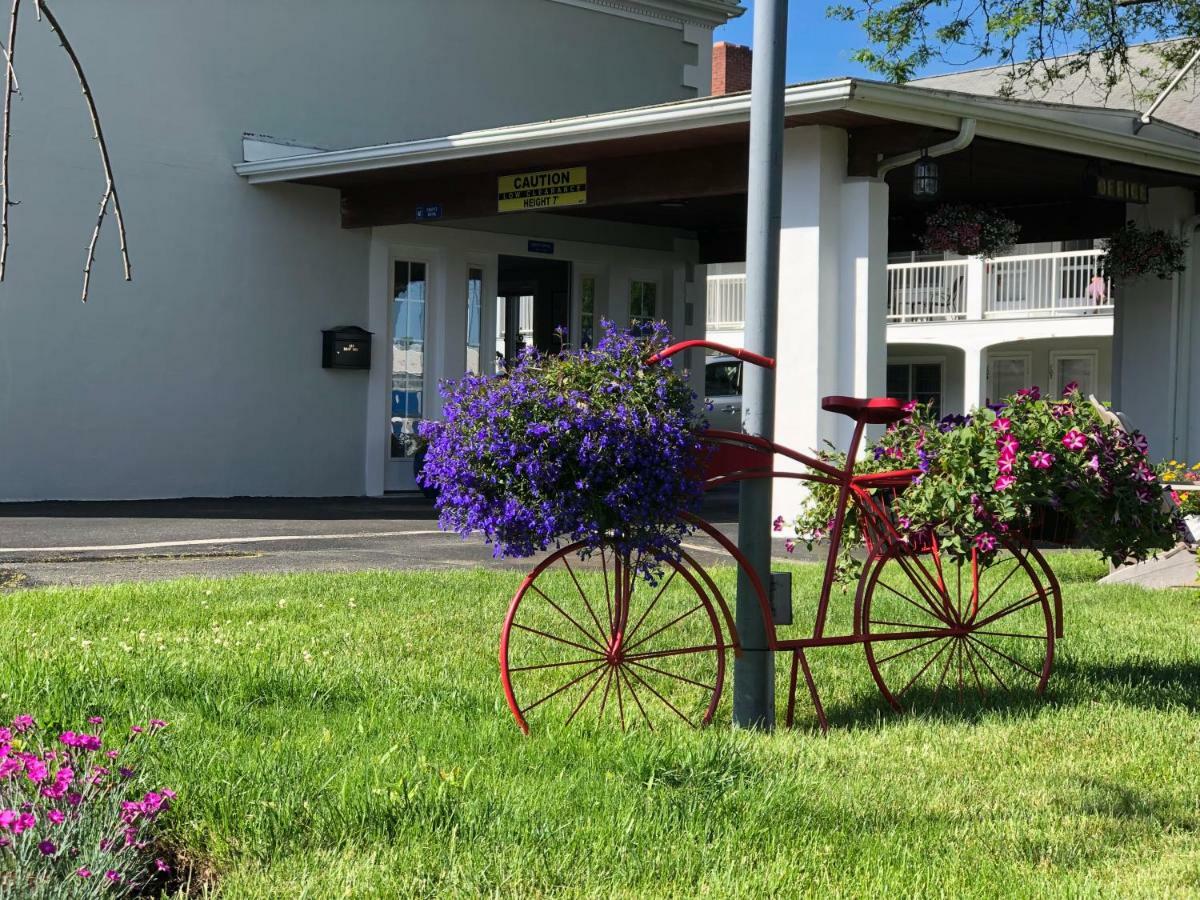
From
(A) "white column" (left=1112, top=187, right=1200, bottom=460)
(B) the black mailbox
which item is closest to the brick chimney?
(A) "white column" (left=1112, top=187, right=1200, bottom=460)

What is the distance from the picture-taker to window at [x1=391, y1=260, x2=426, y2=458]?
16.3 m

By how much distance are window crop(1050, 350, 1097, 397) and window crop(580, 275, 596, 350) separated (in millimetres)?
16234

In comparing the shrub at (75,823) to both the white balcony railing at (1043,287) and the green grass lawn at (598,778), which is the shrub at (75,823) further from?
the white balcony railing at (1043,287)

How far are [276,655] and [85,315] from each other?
8.91 m

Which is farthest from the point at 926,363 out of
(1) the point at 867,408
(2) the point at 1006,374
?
(1) the point at 867,408

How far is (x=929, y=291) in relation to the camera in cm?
2827

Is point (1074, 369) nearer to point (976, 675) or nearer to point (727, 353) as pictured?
point (976, 675)

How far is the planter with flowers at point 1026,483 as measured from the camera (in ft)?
17.9

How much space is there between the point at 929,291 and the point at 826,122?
57.0 feet

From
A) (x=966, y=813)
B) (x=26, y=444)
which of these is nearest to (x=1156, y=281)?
(x=26, y=444)

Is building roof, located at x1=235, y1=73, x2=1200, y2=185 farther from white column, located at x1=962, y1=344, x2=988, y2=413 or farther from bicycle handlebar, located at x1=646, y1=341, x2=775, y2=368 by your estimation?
white column, located at x1=962, y1=344, x2=988, y2=413

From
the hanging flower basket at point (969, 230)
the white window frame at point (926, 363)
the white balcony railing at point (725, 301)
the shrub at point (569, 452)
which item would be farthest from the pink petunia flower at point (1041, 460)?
the white window frame at point (926, 363)

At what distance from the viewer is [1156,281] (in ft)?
51.1

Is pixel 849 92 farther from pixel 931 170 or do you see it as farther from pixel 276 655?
pixel 276 655
